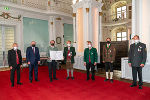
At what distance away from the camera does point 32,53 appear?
5137 millimetres

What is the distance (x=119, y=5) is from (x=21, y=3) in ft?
36.4

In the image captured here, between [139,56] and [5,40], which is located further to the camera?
[5,40]

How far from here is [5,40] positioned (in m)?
9.81

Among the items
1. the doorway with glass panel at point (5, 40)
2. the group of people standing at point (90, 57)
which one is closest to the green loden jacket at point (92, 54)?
the group of people standing at point (90, 57)

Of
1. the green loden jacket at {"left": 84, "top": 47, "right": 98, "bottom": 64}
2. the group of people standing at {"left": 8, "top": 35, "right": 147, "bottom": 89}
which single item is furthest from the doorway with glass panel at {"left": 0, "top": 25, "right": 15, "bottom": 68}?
the green loden jacket at {"left": 84, "top": 47, "right": 98, "bottom": 64}

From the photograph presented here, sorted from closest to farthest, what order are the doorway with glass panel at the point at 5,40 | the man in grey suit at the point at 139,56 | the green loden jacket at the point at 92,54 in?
the man in grey suit at the point at 139,56
the green loden jacket at the point at 92,54
the doorway with glass panel at the point at 5,40

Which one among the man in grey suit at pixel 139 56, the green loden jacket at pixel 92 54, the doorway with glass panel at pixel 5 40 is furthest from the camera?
the doorway with glass panel at pixel 5 40

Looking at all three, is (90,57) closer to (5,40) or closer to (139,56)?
(139,56)

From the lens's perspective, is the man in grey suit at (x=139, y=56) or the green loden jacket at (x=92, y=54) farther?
the green loden jacket at (x=92, y=54)

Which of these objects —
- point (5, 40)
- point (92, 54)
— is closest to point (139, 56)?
point (92, 54)

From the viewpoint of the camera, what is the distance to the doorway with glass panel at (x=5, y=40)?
961cm

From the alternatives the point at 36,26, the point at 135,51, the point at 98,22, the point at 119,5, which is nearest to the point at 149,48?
the point at 135,51

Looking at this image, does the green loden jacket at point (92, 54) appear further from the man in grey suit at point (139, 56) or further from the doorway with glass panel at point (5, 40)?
the doorway with glass panel at point (5, 40)

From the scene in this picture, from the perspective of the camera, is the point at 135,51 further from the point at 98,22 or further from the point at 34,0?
the point at 34,0
